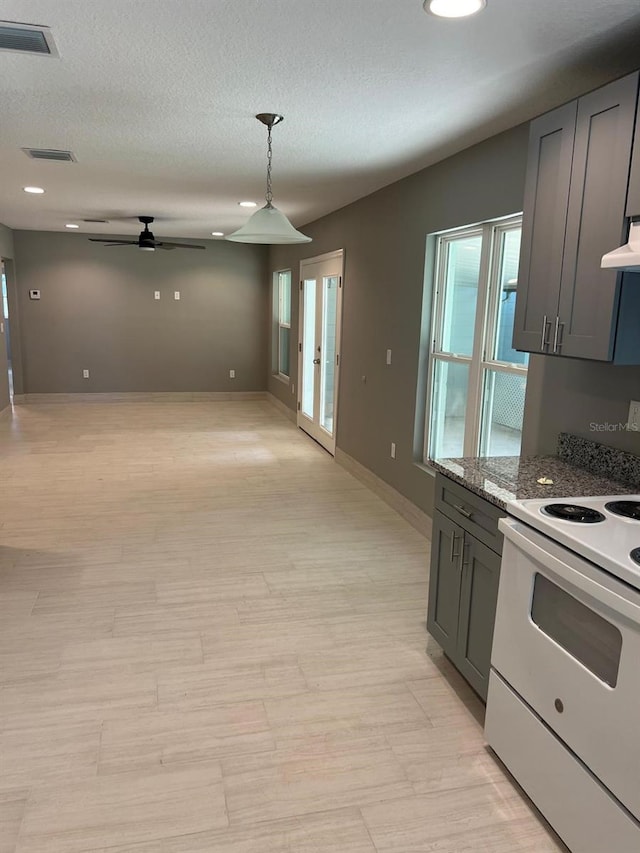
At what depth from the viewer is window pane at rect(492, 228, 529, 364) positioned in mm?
3328

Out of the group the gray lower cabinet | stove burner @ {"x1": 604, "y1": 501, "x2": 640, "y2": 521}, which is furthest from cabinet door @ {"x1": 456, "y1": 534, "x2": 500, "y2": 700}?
stove burner @ {"x1": 604, "y1": 501, "x2": 640, "y2": 521}

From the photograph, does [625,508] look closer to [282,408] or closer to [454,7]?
[454,7]

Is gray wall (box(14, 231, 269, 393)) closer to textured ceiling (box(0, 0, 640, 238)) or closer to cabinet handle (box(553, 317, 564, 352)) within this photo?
textured ceiling (box(0, 0, 640, 238))

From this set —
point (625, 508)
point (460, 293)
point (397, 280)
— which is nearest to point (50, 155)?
point (397, 280)

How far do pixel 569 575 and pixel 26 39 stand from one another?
8.35 ft

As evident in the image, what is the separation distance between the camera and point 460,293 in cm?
393

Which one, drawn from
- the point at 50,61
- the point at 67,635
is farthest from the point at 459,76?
the point at 67,635

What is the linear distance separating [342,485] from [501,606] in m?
3.29

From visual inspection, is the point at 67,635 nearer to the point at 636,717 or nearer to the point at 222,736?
the point at 222,736

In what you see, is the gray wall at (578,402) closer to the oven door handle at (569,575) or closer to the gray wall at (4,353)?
the oven door handle at (569,575)

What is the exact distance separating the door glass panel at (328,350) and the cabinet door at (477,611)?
3966 millimetres

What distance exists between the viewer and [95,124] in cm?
322

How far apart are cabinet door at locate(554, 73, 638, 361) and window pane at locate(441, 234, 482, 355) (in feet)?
4.76

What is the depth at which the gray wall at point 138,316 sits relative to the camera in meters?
8.63
